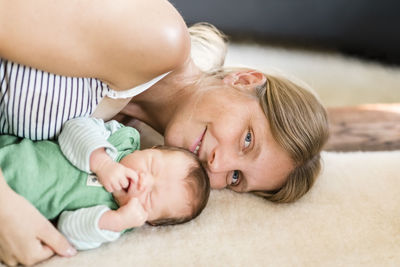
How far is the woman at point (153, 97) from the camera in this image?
0.98m

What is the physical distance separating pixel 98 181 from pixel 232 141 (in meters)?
0.32

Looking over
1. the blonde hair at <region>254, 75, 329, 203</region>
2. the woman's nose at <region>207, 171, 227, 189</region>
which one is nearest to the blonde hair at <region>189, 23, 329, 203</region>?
the blonde hair at <region>254, 75, 329, 203</region>

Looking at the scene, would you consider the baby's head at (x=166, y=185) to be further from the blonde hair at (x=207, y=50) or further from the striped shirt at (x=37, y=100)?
the blonde hair at (x=207, y=50)

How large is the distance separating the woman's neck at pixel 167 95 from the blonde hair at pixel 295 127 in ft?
0.27

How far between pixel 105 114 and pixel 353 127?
0.84 meters

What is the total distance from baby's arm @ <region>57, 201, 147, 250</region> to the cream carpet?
0.04 metres

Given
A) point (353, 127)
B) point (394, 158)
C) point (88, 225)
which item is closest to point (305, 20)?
point (353, 127)

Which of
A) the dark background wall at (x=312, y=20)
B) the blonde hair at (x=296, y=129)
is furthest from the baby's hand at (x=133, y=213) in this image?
the dark background wall at (x=312, y=20)

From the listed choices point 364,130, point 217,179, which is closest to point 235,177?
point 217,179

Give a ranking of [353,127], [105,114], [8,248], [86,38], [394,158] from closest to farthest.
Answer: [8,248] < [86,38] < [105,114] < [394,158] < [353,127]

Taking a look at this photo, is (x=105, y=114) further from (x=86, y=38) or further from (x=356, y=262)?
(x=356, y=262)

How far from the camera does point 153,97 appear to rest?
1.34 meters

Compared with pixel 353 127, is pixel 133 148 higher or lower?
higher

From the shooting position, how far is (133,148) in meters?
1.11
